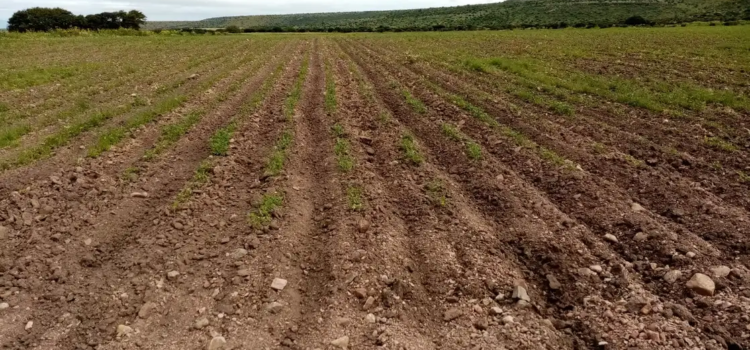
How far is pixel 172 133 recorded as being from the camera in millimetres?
10188

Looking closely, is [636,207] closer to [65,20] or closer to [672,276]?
[672,276]

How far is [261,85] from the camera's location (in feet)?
55.2

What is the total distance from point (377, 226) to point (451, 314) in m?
1.84

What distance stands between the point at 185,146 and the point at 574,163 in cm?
763

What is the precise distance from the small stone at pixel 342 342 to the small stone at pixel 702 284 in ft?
11.7

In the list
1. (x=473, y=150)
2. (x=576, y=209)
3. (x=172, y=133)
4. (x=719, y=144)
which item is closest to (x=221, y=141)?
(x=172, y=133)

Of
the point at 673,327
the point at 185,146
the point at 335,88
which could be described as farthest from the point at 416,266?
the point at 335,88

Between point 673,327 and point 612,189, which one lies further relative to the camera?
point 612,189

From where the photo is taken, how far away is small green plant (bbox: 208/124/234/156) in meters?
8.91

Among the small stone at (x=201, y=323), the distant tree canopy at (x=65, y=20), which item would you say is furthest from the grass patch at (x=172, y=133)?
the distant tree canopy at (x=65, y=20)

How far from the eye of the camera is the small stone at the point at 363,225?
5.95m

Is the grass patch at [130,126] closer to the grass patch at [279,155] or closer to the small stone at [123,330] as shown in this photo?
the grass patch at [279,155]

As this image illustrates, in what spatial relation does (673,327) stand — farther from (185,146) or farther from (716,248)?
(185,146)

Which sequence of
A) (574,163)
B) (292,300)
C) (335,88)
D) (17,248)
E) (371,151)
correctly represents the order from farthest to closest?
(335,88) < (371,151) < (574,163) < (17,248) < (292,300)
